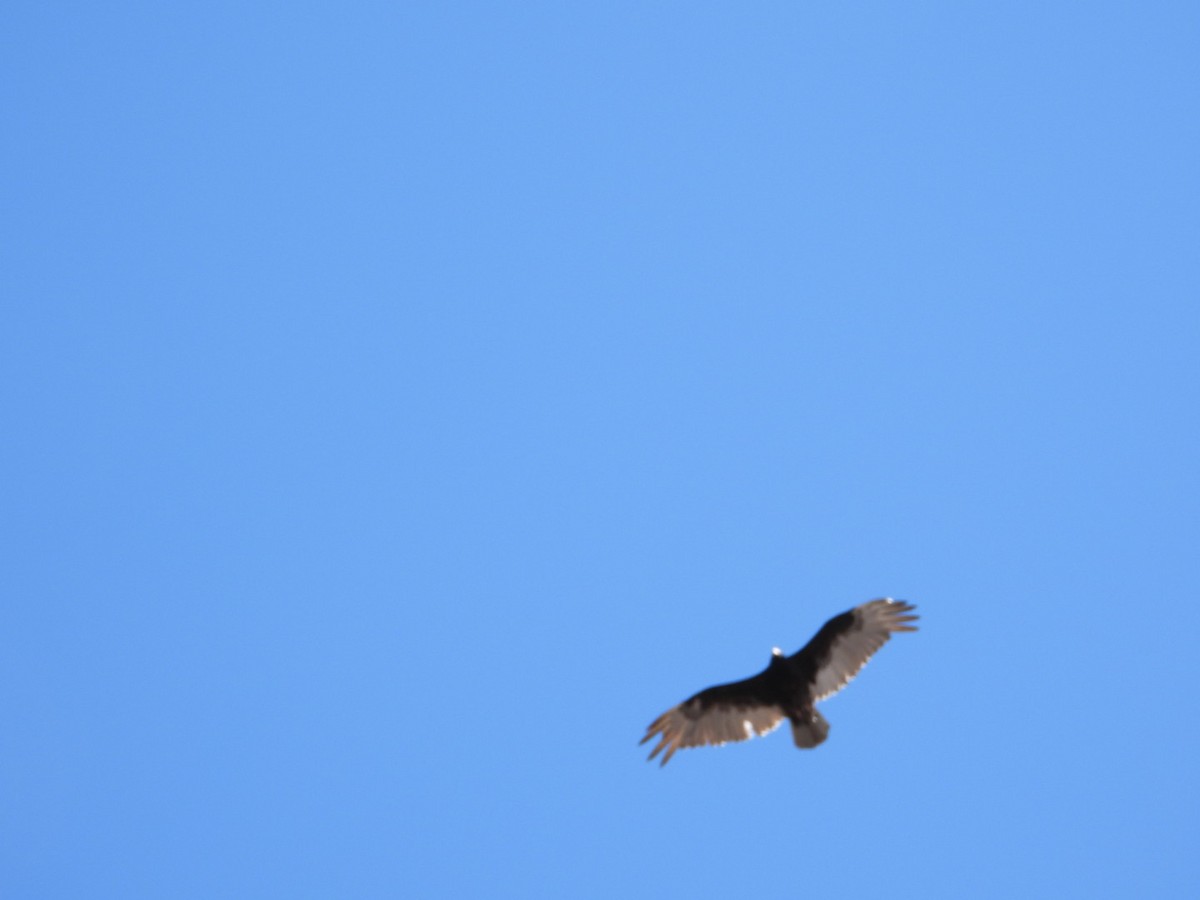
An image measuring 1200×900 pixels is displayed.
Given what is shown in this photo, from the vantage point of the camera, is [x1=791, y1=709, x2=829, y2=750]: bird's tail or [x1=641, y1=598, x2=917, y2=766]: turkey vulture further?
[x1=641, y1=598, x2=917, y2=766]: turkey vulture

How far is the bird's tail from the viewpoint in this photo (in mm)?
10992

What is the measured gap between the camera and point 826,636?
1152 centimetres

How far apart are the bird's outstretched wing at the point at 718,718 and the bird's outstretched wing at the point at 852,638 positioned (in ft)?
2.08

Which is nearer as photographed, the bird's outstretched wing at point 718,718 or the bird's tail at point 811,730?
the bird's tail at point 811,730

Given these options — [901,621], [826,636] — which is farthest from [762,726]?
[901,621]

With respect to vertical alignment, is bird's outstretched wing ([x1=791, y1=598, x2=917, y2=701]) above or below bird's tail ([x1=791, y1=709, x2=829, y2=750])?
above

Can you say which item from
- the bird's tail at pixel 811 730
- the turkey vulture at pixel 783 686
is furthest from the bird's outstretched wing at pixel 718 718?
the bird's tail at pixel 811 730

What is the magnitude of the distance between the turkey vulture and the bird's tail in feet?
0.60

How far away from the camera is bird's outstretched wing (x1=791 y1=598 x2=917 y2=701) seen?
11.4 metres

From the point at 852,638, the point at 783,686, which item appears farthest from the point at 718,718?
the point at 852,638

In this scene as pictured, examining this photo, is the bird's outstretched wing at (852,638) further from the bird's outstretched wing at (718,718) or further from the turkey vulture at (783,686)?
the bird's outstretched wing at (718,718)

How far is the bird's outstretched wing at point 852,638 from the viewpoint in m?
11.4

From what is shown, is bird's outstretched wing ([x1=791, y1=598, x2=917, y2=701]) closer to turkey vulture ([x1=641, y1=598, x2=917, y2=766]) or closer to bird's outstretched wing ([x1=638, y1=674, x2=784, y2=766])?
turkey vulture ([x1=641, y1=598, x2=917, y2=766])

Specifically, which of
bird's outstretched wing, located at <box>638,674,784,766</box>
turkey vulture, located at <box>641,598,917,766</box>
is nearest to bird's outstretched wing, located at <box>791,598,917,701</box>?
turkey vulture, located at <box>641,598,917,766</box>
